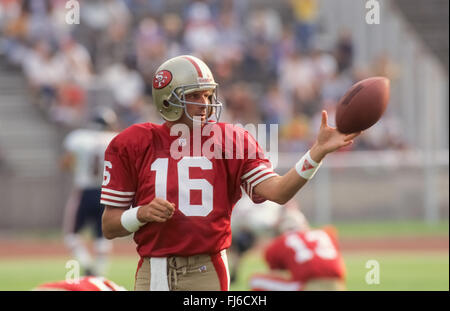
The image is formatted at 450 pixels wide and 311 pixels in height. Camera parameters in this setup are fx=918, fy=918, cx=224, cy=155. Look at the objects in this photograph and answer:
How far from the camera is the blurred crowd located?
16.4 m

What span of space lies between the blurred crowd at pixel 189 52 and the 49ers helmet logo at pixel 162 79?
35.2 feet

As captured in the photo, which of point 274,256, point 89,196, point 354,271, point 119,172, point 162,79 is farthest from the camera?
point 354,271

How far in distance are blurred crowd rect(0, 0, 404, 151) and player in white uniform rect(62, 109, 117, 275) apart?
490 centimetres

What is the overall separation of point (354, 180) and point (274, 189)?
1188cm

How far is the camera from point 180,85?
4574 mm

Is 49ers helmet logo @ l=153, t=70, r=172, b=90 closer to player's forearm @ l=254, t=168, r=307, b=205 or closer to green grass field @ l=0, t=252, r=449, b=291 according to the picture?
player's forearm @ l=254, t=168, r=307, b=205

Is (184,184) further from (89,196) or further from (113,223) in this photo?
(89,196)

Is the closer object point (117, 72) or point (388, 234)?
point (388, 234)

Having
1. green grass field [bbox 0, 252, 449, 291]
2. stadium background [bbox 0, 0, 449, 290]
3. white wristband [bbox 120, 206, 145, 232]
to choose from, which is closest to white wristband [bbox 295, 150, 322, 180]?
white wristband [bbox 120, 206, 145, 232]

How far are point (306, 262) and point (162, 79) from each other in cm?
252

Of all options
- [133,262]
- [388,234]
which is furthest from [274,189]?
[388,234]

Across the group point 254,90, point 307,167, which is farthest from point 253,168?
point 254,90
